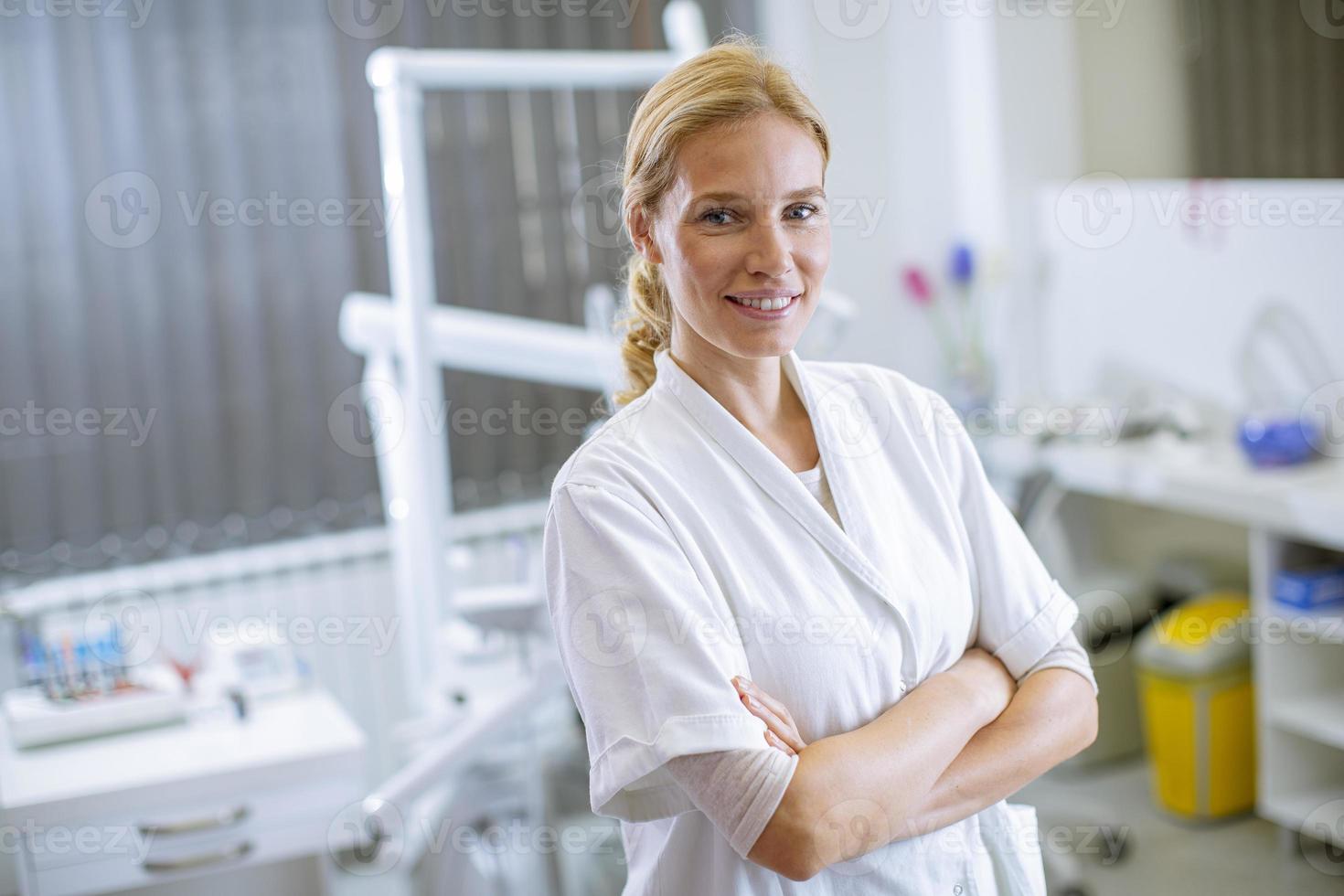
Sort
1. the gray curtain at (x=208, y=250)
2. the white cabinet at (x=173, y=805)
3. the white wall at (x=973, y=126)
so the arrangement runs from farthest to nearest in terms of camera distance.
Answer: the white wall at (x=973, y=126) → the gray curtain at (x=208, y=250) → the white cabinet at (x=173, y=805)

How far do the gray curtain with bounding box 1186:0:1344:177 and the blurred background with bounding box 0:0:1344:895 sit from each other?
0.01m

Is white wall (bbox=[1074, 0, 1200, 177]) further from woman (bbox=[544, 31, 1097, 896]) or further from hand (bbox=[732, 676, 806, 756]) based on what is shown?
hand (bbox=[732, 676, 806, 756])

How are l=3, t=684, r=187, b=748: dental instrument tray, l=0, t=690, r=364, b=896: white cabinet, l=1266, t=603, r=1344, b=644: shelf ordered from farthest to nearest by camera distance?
l=1266, t=603, r=1344, b=644: shelf
l=3, t=684, r=187, b=748: dental instrument tray
l=0, t=690, r=364, b=896: white cabinet

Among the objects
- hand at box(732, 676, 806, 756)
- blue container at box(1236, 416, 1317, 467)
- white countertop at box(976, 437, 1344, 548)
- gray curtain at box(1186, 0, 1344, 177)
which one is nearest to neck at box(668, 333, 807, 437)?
hand at box(732, 676, 806, 756)

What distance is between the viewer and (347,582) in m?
3.42

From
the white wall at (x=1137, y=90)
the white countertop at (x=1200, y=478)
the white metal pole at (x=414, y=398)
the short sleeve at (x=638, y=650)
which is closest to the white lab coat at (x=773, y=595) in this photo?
the short sleeve at (x=638, y=650)

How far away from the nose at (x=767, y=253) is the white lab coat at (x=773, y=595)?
14 cm

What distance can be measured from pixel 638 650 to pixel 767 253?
369 mm

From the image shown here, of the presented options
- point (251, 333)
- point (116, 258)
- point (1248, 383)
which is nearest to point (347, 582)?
point (251, 333)

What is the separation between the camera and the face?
118 cm

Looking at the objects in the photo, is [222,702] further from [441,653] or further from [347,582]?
[347,582]

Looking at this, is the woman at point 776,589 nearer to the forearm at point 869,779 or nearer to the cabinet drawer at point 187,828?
the forearm at point 869,779

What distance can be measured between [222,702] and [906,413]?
1.60 meters

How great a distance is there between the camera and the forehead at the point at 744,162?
3.86ft
